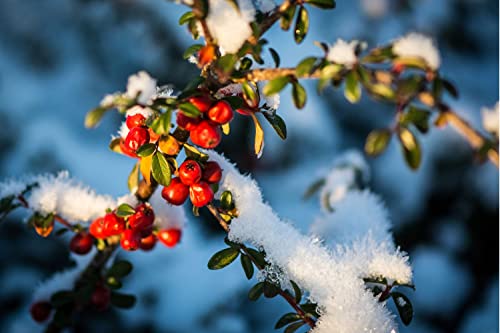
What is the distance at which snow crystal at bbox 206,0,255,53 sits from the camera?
2.36 ft

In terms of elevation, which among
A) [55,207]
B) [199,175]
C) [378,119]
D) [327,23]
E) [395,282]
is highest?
[327,23]

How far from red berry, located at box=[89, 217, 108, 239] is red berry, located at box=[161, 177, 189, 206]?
0.60ft

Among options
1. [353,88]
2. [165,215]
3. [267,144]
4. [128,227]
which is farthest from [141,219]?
[267,144]

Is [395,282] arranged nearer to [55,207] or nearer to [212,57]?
[212,57]

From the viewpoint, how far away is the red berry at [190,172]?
2.58 ft

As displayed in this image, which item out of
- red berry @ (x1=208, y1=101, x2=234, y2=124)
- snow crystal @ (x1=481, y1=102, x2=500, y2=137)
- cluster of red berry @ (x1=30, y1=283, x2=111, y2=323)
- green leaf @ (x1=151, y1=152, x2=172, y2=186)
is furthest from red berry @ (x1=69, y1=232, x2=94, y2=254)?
snow crystal @ (x1=481, y1=102, x2=500, y2=137)

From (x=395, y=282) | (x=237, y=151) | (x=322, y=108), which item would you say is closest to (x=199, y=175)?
(x=395, y=282)

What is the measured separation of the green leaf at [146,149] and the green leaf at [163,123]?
6 centimetres

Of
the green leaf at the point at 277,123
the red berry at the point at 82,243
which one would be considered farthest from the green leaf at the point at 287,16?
the red berry at the point at 82,243

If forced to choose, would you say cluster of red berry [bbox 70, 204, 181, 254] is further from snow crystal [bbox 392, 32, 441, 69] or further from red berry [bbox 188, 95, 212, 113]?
snow crystal [bbox 392, 32, 441, 69]

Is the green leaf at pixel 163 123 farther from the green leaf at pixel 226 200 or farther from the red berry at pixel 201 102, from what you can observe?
the green leaf at pixel 226 200

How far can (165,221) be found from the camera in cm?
101

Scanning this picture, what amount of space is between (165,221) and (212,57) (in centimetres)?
41

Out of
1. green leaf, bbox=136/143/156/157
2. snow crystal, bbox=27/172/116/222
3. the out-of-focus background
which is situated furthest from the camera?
the out-of-focus background
